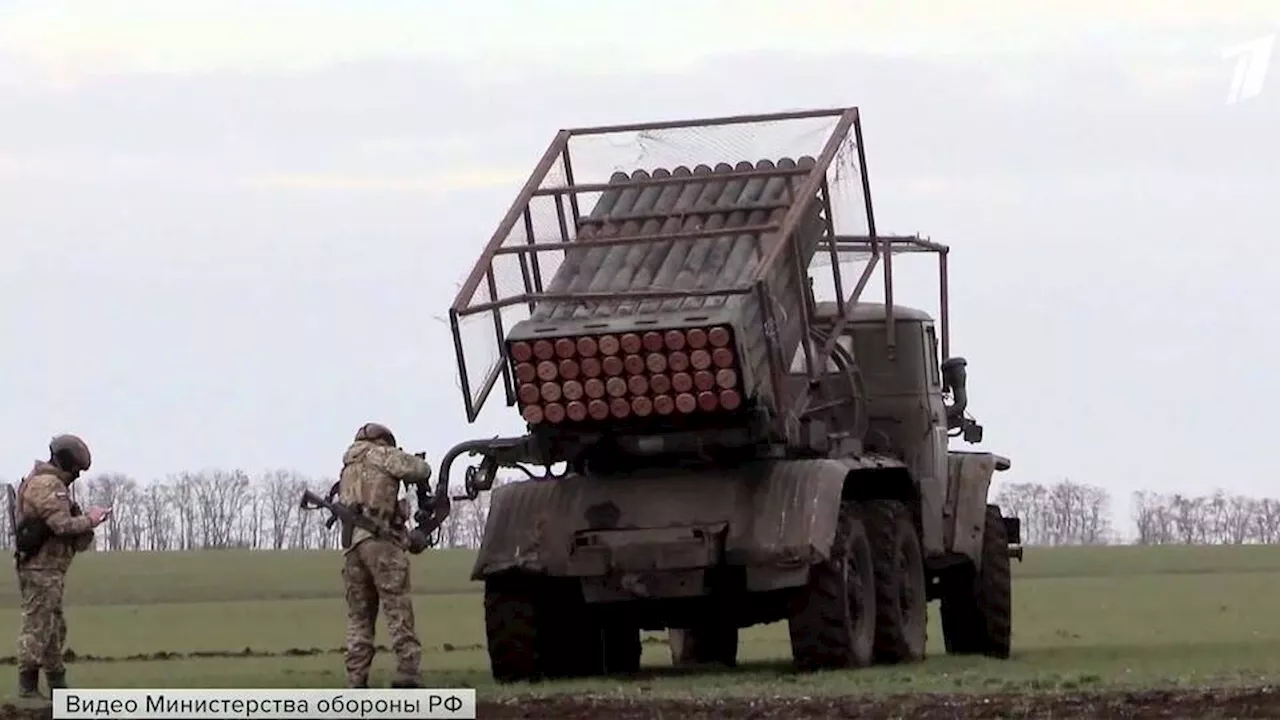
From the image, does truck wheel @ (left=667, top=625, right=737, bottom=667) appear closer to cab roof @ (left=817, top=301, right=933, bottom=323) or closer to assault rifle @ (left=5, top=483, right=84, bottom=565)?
cab roof @ (left=817, top=301, right=933, bottom=323)

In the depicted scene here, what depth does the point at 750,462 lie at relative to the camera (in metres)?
19.6

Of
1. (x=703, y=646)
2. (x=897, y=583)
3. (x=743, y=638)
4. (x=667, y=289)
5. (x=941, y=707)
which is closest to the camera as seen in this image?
(x=941, y=707)

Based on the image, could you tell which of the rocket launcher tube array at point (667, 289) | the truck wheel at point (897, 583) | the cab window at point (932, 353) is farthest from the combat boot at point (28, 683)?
the cab window at point (932, 353)

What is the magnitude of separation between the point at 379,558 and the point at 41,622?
2232mm

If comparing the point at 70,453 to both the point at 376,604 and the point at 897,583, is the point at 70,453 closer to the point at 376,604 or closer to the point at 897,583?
the point at 376,604

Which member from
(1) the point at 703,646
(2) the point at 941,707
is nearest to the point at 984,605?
(1) the point at 703,646

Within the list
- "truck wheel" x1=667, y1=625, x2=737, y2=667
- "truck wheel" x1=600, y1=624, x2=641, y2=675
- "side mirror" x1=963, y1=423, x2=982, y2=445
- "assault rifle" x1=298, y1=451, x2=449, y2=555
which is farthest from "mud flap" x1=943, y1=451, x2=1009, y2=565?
"assault rifle" x1=298, y1=451, x2=449, y2=555

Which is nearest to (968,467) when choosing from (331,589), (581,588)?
(581,588)

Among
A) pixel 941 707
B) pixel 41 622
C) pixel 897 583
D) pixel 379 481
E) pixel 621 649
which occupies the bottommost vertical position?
pixel 941 707

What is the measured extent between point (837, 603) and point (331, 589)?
122 feet

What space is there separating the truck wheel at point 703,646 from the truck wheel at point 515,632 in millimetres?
3508

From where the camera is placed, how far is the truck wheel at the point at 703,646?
76.9 ft

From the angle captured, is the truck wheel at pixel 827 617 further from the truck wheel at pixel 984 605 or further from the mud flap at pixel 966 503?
the truck wheel at pixel 984 605

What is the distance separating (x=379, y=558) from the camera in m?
Answer: 17.8
